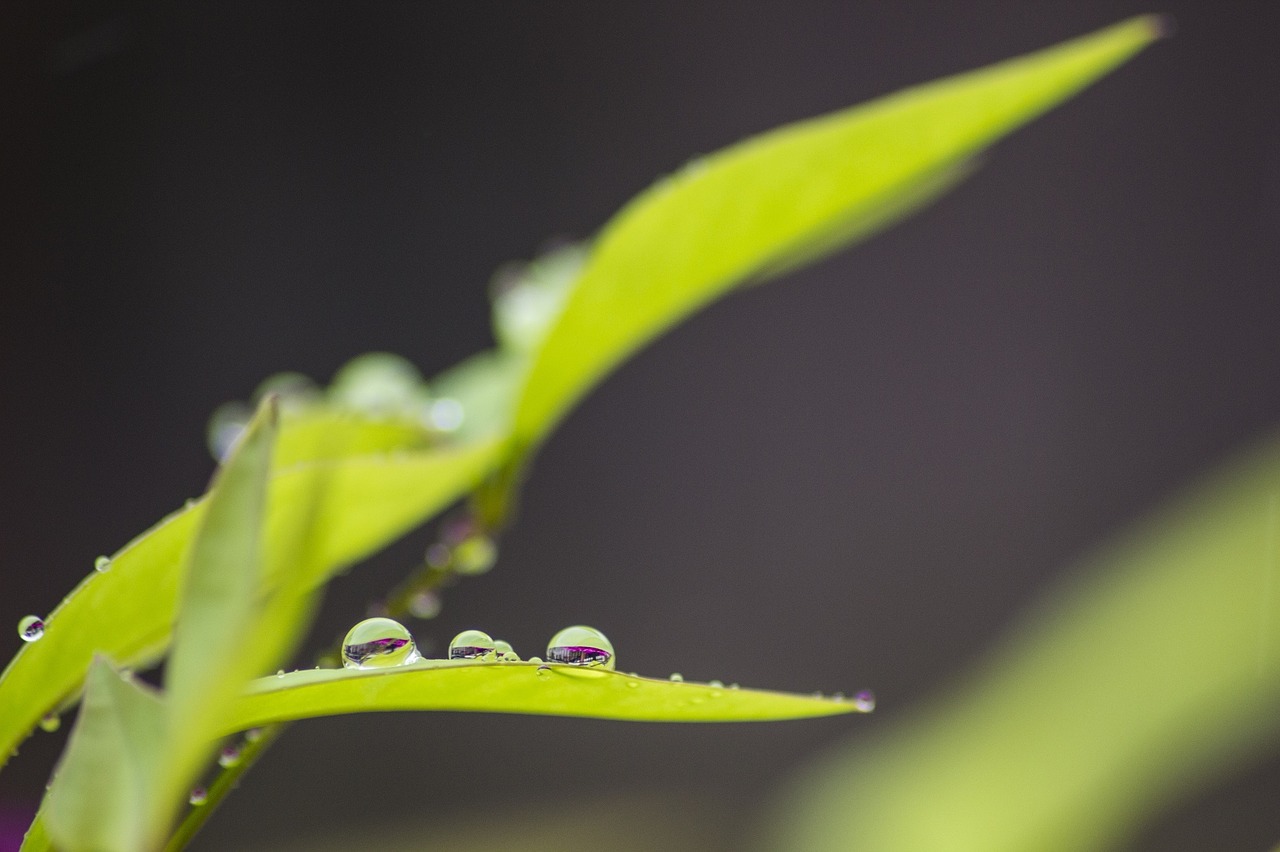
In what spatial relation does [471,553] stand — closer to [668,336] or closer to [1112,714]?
[1112,714]

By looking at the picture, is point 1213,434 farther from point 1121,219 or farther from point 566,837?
point 566,837

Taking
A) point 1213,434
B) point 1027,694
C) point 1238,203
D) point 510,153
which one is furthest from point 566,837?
point 1238,203

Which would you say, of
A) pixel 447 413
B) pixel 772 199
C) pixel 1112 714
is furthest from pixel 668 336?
pixel 772 199

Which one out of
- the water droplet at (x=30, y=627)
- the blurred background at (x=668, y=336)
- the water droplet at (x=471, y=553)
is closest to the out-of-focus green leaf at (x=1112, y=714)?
the water droplet at (x=471, y=553)

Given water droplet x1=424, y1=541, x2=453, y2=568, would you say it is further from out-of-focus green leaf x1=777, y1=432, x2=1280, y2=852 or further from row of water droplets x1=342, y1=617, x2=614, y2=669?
out-of-focus green leaf x1=777, y1=432, x2=1280, y2=852

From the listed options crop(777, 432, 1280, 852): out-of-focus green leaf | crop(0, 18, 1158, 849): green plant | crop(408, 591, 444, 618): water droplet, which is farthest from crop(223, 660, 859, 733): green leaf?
crop(777, 432, 1280, 852): out-of-focus green leaf

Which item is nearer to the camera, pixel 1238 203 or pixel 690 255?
pixel 690 255
